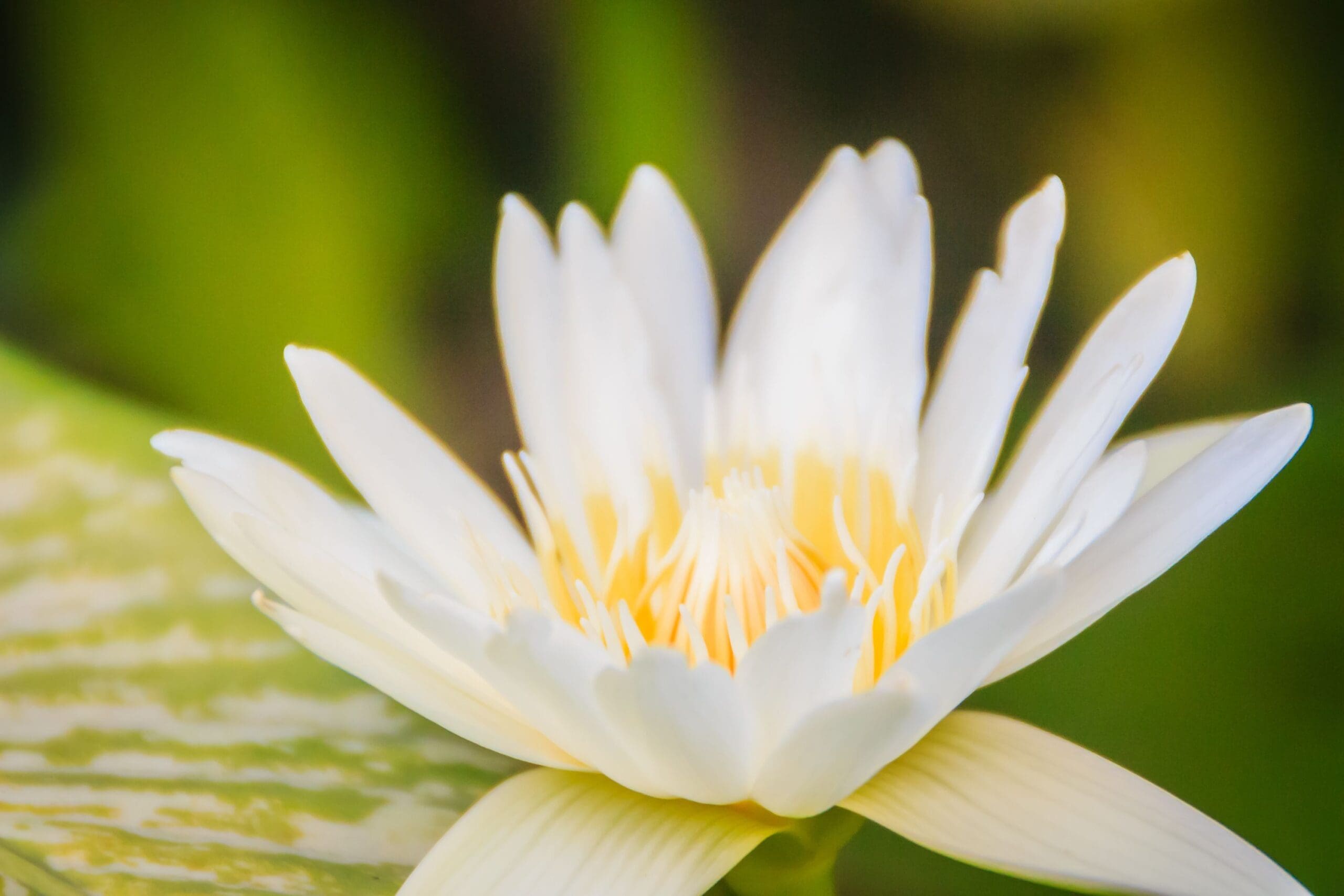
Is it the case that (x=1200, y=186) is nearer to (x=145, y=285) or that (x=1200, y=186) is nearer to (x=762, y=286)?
(x=762, y=286)

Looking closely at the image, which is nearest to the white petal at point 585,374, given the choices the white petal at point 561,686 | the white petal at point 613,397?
the white petal at point 613,397

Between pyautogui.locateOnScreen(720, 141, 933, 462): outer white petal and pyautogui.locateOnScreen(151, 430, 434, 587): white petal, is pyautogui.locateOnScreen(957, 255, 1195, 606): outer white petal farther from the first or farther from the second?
pyautogui.locateOnScreen(151, 430, 434, 587): white petal

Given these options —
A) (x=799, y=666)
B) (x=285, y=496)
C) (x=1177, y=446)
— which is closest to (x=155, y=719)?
(x=285, y=496)

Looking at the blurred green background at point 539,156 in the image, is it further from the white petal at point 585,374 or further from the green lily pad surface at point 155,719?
the white petal at point 585,374

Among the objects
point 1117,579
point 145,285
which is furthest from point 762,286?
point 145,285

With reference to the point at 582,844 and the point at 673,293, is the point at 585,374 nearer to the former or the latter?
the point at 673,293

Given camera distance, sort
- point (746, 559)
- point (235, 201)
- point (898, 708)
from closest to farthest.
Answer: point (898, 708) → point (746, 559) → point (235, 201)
